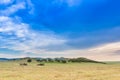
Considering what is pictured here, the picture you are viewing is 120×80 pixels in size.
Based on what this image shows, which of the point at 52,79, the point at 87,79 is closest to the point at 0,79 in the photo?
the point at 52,79

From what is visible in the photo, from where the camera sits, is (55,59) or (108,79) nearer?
(108,79)

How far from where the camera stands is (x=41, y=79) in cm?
4053

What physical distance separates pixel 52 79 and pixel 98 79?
685 cm

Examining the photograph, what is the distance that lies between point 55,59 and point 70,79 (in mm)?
142638

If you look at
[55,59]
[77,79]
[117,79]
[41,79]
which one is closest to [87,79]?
[77,79]

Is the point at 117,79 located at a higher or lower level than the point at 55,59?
lower

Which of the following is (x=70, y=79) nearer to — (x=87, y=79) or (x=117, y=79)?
(x=87, y=79)

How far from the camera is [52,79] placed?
1594 inches

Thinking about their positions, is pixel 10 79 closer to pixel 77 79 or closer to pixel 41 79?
pixel 41 79

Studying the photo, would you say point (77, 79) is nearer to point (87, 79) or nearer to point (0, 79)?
point (87, 79)

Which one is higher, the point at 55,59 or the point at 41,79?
the point at 55,59

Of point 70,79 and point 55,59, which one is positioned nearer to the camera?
point 70,79


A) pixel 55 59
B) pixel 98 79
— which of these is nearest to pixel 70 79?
pixel 98 79

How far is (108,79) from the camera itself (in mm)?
39594
